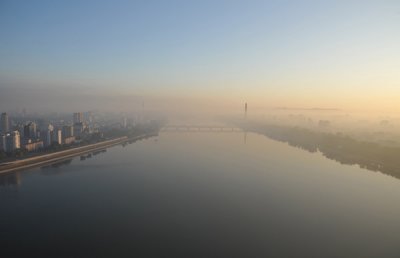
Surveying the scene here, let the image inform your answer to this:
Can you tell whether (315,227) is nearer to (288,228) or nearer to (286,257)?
(288,228)

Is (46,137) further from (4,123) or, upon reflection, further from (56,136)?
(4,123)

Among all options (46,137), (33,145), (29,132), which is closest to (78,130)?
(29,132)

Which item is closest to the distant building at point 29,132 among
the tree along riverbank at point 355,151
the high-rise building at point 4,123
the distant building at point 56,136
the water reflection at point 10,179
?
the distant building at point 56,136

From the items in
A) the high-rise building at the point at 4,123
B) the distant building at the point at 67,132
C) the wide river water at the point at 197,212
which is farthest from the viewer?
the high-rise building at the point at 4,123

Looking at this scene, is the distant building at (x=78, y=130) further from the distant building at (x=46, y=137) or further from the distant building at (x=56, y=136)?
the distant building at (x=46, y=137)

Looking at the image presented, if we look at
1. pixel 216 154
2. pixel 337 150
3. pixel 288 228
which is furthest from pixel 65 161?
pixel 337 150
